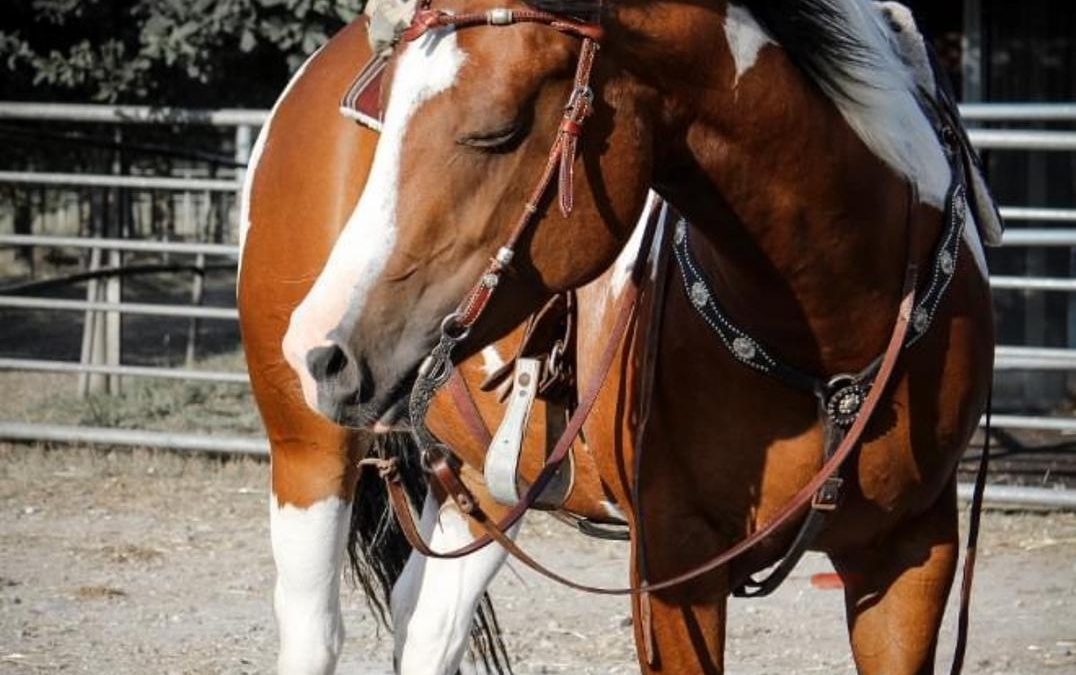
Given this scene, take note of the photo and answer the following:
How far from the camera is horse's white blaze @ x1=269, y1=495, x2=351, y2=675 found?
3.51 meters

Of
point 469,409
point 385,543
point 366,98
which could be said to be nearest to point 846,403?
point 469,409

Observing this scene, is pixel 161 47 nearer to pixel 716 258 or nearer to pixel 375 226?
pixel 716 258

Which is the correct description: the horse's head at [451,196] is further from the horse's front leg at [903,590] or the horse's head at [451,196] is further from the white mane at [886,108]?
the horse's front leg at [903,590]

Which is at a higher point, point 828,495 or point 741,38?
point 741,38

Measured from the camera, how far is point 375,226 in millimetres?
2061

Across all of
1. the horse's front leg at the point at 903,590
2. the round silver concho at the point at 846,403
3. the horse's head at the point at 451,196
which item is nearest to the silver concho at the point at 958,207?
the round silver concho at the point at 846,403

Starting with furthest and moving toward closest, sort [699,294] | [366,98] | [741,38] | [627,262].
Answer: [366,98], [627,262], [699,294], [741,38]

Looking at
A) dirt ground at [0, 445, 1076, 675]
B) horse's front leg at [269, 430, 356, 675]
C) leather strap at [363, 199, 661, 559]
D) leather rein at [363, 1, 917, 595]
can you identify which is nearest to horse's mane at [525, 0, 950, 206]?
leather rein at [363, 1, 917, 595]

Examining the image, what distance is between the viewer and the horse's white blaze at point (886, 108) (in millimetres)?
2422

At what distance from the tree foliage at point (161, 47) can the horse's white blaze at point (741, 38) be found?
17.9ft

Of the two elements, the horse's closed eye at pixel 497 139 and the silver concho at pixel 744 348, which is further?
the silver concho at pixel 744 348

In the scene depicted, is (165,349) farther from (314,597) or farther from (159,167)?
(314,597)

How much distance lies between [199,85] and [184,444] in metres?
2.92

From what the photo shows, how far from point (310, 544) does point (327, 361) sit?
152 centimetres
